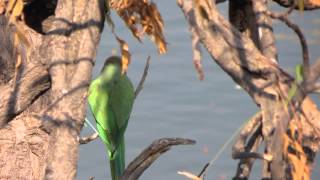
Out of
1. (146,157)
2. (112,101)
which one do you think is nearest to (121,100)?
(112,101)

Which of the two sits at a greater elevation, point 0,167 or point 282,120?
point 282,120

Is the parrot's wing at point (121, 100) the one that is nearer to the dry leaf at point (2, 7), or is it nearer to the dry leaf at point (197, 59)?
the dry leaf at point (2, 7)

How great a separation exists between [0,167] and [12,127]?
8 centimetres

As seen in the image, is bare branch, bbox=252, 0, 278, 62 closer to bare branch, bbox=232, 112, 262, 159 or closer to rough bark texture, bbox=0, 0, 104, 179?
bare branch, bbox=232, 112, 262, 159

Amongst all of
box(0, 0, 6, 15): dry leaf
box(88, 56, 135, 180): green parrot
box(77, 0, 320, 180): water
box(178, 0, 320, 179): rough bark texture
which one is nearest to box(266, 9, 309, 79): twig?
box(178, 0, 320, 179): rough bark texture

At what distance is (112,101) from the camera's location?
1613 mm

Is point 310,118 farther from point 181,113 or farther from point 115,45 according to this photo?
point 115,45

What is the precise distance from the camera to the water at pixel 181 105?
3.03 meters

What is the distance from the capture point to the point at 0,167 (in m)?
1.82

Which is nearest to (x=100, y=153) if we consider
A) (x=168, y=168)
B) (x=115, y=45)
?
(x=168, y=168)

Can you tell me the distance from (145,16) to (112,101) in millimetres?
234

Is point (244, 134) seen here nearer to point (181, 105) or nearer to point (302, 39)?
point (302, 39)

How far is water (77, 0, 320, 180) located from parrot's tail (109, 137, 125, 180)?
4.17 ft

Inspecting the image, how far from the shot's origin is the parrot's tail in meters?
1.65
